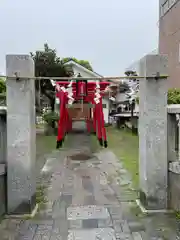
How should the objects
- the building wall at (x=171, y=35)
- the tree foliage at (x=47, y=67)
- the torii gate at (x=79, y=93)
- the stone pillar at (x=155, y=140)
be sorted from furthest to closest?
the tree foliage at (x=47, y=67) → the building wall at (x=171, y=35) → the torii gate at (x=79, y=93) → the stone pillar at (x=155, y=140)

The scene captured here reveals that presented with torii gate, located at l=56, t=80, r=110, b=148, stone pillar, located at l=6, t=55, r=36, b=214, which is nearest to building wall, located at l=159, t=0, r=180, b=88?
torii gate, located at l=56, t=80, r=110, b=148

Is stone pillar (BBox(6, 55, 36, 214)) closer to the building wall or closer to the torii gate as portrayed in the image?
the torii gate

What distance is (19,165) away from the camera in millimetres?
4266

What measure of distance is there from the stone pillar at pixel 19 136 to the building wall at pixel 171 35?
32.4 feet

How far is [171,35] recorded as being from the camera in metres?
14.5

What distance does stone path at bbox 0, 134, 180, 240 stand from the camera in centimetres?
359

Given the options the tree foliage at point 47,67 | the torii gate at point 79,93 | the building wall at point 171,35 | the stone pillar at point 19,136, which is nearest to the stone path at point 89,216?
the stone pillar at point 19,136

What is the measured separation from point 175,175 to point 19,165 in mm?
2408

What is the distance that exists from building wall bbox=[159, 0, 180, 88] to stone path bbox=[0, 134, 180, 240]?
8422 mm

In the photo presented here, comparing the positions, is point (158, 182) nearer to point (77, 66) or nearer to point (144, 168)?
point (144, 168)

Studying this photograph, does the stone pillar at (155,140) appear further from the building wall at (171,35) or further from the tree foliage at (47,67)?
the tree foliage at (47,67)

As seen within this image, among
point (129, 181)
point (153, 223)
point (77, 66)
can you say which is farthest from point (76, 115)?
point (77, 66)

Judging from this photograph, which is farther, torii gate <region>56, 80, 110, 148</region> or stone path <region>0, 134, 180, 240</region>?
torii gate <region>56, 80, 110, 148</region>

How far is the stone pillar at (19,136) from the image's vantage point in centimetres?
423
